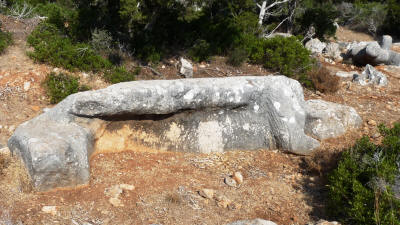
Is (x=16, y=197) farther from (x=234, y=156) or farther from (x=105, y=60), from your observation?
(x=105, y=60)

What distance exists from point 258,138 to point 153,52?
4.54 metres

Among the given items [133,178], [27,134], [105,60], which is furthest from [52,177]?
[105,60]

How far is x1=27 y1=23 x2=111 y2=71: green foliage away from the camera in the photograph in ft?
27.2

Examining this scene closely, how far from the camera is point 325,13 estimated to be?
14453mm

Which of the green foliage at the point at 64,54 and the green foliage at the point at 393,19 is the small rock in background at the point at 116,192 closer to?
the green foliage at the point at 64,54

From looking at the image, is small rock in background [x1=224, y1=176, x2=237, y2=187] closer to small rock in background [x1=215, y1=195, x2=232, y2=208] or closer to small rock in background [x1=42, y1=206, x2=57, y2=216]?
small rock in background [x1=215, y1=195, x2=232, y2=208]

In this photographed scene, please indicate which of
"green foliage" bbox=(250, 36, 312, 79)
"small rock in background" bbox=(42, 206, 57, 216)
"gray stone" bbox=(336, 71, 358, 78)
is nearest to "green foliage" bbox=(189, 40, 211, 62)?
"green foliage" bbox=(250, 36, 312, 79)

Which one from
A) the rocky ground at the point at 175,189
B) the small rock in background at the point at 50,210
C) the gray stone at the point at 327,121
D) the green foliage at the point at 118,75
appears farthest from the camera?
the green foliage at the point at 118,75

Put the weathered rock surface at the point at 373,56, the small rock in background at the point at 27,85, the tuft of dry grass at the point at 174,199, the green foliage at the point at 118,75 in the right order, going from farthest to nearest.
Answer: the weathered rock surface at the point at 373,56 → the green foliage at the point at 118,75 → the small rock in background at the point at 27,85 → the tuft of dry grass at the point at 174,199

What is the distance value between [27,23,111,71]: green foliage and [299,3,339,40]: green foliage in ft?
30.2

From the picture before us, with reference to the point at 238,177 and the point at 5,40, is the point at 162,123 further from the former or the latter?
the point at 5,40

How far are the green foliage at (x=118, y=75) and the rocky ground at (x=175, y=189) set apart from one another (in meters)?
1.69

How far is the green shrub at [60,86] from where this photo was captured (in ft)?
24.1

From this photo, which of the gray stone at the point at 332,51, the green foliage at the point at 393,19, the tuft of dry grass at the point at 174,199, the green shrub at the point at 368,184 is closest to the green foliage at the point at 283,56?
the gray stone at the point at 332,51
